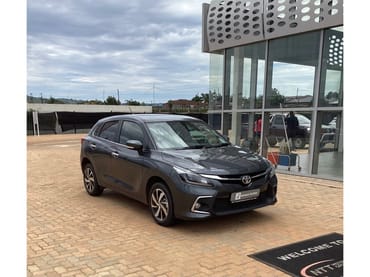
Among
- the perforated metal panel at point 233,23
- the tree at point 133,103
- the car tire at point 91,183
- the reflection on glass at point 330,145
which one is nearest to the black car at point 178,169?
the car tire at point 91,183

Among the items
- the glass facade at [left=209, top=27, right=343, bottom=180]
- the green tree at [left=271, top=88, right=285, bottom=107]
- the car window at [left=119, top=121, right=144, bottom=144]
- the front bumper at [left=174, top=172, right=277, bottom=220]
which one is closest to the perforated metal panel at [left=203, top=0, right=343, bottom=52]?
the glass facade at [left=209, top=27, right=343, bottom=180]

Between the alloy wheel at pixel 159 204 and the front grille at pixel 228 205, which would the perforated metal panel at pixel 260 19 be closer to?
the front grille at pixel 228 205

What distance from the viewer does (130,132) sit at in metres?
6.36

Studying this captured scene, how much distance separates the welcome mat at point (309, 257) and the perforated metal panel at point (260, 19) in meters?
5.59

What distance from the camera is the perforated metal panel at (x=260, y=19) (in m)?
8.64

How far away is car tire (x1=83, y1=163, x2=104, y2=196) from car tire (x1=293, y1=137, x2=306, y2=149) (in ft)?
17.3

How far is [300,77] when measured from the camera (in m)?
9.64

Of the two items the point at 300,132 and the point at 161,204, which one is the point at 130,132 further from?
the point at 300,132

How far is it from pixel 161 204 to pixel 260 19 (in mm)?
6824

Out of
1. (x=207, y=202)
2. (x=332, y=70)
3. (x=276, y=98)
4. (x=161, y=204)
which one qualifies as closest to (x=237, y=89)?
(x=276, y=98)

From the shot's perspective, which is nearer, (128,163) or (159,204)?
(159,204)
